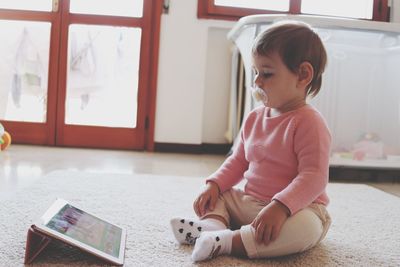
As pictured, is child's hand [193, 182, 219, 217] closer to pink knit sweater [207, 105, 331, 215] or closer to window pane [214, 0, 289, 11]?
pink knit sweater [207, 105, 331, 215]

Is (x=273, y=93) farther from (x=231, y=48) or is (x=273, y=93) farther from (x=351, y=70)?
(x=231, y=48)

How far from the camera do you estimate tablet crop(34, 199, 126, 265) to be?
629mm

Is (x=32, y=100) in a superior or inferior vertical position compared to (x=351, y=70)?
inferior

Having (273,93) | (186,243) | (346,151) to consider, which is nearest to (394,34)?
(346,151)

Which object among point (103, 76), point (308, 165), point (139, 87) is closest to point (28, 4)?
point (103, 76)

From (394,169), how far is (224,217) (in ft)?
3.71

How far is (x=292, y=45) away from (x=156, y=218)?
45 cm

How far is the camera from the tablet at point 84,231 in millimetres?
629

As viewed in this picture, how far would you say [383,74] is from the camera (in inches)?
65.5

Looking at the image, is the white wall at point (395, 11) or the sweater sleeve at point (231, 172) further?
the white wall at point (395, 11)

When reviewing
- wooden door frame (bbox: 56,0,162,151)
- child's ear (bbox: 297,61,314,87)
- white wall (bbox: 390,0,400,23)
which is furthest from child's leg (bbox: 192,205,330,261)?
white wall (bbox: 390,0,400,23)

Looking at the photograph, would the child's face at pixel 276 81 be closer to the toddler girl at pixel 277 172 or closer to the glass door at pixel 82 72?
the toddler girl at pixel 277 172

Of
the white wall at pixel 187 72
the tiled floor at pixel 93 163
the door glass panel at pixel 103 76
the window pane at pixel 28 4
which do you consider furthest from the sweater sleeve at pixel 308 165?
the window pane at pixel 28 4

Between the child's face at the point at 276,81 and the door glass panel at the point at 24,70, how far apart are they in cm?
182
